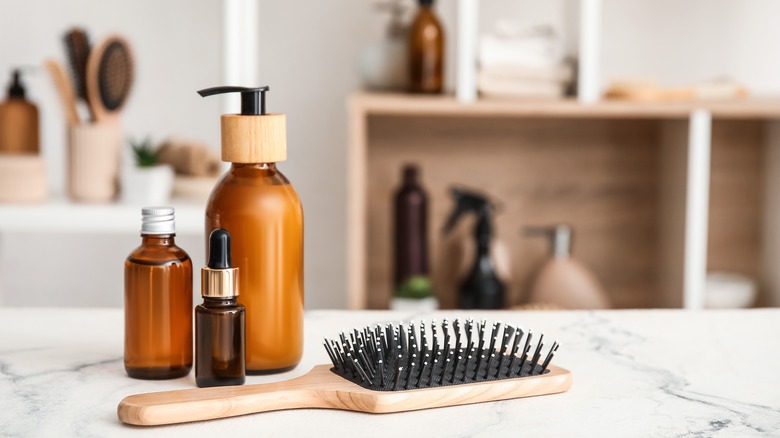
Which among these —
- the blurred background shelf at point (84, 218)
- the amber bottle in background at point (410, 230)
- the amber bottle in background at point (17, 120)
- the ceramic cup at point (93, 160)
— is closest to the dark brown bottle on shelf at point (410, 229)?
the amber bottle in background at point (410, 230)

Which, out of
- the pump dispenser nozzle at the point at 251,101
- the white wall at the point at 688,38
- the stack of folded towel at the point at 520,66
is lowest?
the pump dispenser nozzle at the point at 251,101

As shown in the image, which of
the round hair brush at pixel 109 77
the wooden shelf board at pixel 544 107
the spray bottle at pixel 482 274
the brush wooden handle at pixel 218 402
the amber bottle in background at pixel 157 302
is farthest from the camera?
the spray bottle at pixel 482 274

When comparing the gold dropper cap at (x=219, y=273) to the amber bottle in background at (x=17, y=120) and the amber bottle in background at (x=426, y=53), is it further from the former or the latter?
the amber bottle in background at (x=17, y=120)

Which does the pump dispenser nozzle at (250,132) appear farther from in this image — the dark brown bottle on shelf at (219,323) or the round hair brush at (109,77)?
the round hair brush at (109,77)

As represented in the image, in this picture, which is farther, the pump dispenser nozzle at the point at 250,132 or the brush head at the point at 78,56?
the brush head at the point at 78,56

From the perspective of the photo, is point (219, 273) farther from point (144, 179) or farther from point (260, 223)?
point (144, 179)

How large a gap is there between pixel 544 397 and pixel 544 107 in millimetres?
1295

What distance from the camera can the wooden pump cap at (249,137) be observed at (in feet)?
2.45

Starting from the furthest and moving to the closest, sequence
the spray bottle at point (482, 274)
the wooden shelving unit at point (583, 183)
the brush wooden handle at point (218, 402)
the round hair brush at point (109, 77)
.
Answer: the wooden shelving unit at point (583, 183) → the spray bottle at point (482, 274) → the round hair brush at point (109, 77) → the brush wooden handle at point (218, 402)

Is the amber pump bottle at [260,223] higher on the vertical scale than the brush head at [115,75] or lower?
lower

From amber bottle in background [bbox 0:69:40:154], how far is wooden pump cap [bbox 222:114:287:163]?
A: 1406mm

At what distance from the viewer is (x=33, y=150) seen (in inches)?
79.6

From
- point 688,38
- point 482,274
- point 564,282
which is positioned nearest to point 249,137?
point 482,274

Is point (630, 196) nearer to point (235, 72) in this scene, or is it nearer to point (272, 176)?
point (235, 72)
